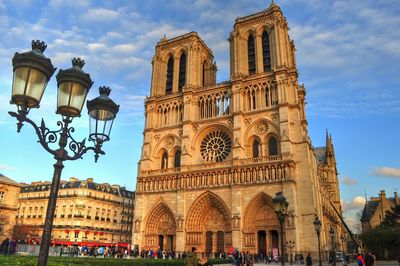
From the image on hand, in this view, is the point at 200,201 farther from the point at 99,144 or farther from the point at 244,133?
the point at 99,144

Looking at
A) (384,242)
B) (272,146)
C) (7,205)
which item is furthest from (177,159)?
(384,242)

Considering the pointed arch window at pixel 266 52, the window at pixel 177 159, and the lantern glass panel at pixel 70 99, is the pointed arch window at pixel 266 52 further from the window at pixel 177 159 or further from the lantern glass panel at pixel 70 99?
the lantern glass panel at pixel 70 99

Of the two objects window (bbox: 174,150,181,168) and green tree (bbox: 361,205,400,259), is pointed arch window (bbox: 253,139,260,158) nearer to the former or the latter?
window (bbox: 174,150,181,168)

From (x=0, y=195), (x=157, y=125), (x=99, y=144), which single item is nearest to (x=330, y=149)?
(x=157, y=125)

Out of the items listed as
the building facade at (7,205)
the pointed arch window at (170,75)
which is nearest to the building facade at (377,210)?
the pointed arch window at (170,75)

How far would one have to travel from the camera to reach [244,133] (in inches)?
→ 1271

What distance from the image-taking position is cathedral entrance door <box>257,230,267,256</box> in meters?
28.9

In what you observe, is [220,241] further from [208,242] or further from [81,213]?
[81,213]

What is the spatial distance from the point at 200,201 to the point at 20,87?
2794 cm

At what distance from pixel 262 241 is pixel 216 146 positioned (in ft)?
33.2

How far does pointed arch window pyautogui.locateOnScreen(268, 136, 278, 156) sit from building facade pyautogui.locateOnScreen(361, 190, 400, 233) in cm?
3641

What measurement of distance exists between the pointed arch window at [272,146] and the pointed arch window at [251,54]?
7996 millimetres

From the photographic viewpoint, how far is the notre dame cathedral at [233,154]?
28.6 m

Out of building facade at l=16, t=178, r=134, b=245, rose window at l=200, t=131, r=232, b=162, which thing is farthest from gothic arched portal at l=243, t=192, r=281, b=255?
building facade at l=16, t=178, r=134, b=245
